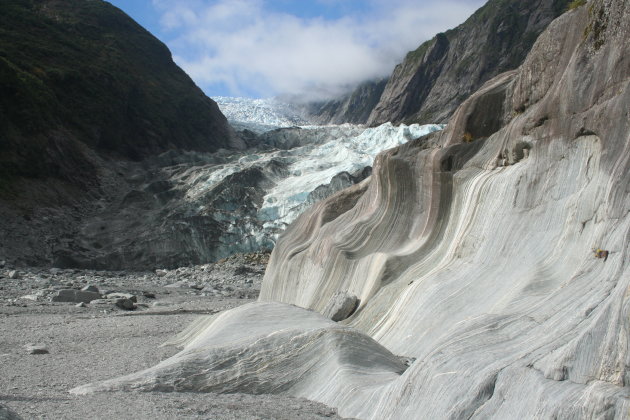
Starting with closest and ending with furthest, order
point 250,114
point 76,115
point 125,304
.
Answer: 1. point 125,304
2. point 76,115
3. point 250,114

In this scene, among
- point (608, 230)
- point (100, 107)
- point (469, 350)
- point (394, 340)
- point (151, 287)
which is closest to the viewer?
point (469, 350)

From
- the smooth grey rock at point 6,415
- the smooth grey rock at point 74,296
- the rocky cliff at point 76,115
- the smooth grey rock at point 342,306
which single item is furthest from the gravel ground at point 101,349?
the rocky cliff at point 76,115

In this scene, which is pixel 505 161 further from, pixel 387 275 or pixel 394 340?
pixel 394 340

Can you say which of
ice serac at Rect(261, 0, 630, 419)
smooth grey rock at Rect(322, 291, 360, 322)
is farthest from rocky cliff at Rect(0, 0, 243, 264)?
smooth grey rock at Rect(322, 291, 360, 322)

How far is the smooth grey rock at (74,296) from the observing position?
14938 mm

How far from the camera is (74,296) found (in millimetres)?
15164

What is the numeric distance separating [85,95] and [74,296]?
129 feet

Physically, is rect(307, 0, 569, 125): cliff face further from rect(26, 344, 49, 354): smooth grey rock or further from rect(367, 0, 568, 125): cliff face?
rect(26, 344, 49, 354): smooth grey rock

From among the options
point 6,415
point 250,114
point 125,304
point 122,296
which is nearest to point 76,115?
point 122,296

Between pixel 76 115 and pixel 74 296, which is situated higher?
pixel 76 115

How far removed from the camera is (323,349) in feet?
22.9

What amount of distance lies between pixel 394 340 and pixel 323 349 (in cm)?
166

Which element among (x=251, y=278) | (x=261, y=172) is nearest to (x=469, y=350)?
(x=251, y=278)

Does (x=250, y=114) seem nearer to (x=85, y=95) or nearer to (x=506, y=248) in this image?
(x=85, y=95)
